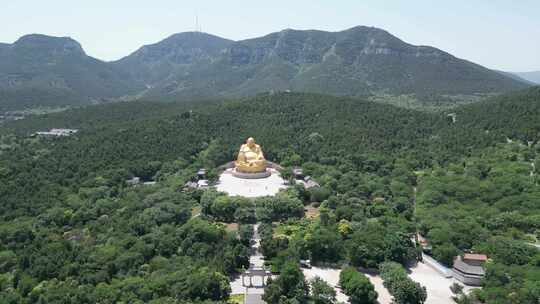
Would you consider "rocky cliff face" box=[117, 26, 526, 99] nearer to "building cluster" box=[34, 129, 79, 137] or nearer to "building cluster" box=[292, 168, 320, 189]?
"building cluster" box=[34, 129, 79, 137]

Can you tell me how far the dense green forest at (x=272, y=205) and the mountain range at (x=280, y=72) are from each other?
2573 inches

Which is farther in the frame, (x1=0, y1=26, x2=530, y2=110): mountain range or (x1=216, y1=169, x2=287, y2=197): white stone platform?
(x1=0, y1=26, x2=530, y2=110): mountain range

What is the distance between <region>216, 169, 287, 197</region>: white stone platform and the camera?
46412mm

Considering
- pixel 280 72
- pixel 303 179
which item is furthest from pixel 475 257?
pixel 280 72

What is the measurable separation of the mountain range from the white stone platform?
79.9 m

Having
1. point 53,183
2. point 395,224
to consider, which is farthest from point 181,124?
point 395,224

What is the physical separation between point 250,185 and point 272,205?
A: 8.70 m

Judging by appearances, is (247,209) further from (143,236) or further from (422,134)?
(422,134)

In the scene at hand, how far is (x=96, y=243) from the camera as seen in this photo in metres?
35.2

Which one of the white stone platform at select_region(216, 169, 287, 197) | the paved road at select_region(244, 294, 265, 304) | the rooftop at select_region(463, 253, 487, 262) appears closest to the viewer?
the paved road at select_region(244, 294, 265, 304)

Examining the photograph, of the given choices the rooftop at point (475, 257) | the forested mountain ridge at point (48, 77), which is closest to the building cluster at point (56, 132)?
the forested mountain ridge at point (48, 77)

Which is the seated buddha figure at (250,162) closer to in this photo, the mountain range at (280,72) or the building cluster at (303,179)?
the building cluster at (303,179)

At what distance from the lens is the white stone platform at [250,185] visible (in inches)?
1827

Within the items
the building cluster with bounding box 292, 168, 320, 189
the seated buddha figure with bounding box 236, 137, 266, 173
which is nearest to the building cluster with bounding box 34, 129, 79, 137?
the seated buddha figure with bounding box 236, 137, 266, 173
